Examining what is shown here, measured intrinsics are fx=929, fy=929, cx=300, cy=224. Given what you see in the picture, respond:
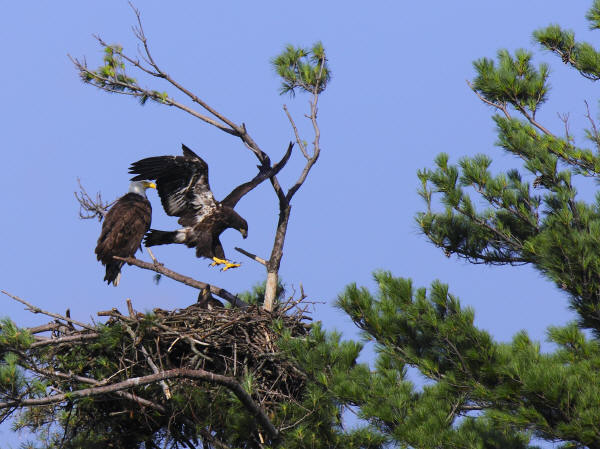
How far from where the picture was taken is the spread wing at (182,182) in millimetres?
10195

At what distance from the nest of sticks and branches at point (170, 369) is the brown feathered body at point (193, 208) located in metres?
2.12

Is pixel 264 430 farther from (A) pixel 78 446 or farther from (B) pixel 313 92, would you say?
(B) pixel 313 92

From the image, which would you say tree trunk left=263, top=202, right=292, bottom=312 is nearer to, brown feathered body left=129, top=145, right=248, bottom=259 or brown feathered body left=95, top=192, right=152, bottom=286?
brown feathered body left=129, top=145, right=248, bottom=259

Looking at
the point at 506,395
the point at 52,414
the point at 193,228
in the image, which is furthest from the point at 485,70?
the point at 52,414

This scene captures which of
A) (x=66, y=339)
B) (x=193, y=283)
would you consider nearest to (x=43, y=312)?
(x=66, y=339)

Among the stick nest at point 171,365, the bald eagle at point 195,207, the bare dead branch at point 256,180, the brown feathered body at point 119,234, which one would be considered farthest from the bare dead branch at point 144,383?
the brown feathered body at point 119,234

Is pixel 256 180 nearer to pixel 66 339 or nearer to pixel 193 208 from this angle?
pixel 193 208

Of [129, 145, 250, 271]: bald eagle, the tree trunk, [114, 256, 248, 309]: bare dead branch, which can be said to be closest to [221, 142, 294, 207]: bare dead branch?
[129, 145, 250, 271]: bald eagle

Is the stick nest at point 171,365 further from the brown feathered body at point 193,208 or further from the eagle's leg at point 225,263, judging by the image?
the brown feathered body at point 193,208

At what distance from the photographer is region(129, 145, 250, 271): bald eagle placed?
1041cm

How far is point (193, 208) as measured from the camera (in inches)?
424

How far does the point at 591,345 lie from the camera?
319 inches

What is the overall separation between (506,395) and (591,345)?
107cm

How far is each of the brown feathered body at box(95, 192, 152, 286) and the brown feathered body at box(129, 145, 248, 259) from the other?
0.53ft
